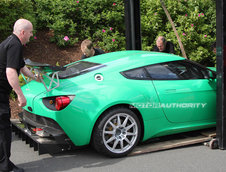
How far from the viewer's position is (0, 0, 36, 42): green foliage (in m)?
8.61

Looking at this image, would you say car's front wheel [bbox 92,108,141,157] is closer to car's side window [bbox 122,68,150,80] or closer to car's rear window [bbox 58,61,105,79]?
car's side window [bbox 122,68,150,80]

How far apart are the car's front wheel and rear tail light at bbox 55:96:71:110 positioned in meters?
0.51

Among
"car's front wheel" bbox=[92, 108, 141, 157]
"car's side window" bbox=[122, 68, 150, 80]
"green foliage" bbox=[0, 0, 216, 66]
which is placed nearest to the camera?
"car's front wheel" bbox=[92, 108, 141, 157]

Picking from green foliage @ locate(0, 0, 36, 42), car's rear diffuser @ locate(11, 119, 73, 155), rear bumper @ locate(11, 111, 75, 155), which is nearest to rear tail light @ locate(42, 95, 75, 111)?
rear bumper @ locate(11, 111, 75, 155)

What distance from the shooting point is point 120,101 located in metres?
4.39

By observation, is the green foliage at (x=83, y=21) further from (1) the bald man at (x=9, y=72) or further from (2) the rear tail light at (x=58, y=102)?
(1) the bald man at (x=9, y=72)

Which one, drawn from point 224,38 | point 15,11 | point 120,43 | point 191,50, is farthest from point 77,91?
point 191,50

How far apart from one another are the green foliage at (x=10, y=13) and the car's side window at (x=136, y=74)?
5175 millimetres

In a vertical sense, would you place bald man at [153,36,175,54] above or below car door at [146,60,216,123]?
above

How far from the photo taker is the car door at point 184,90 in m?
4.77

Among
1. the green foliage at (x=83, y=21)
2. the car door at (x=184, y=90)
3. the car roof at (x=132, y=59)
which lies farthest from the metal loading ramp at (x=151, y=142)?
the green foliage at (x=83, y=21)

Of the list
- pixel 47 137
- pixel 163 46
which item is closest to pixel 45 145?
pixel 47 137

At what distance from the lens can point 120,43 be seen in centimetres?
1045

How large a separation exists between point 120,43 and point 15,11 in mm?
3400
